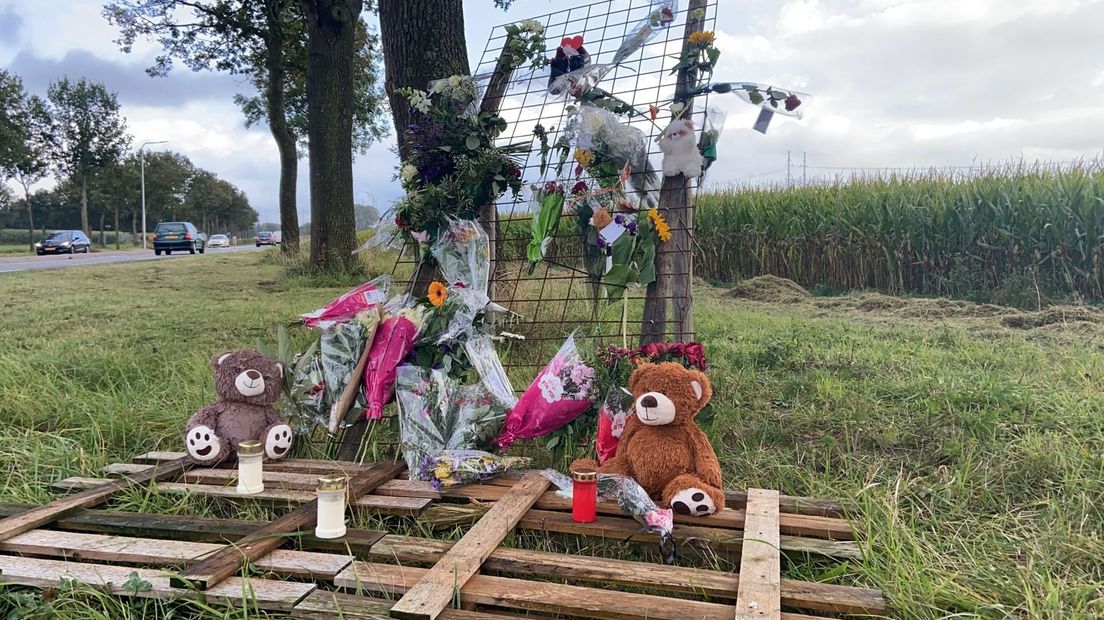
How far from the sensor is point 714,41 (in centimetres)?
257

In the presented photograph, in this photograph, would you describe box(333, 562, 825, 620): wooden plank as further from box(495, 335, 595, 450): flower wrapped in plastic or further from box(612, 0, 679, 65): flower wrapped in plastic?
box(612, 0, 679, 65): flower wrapped in plastic

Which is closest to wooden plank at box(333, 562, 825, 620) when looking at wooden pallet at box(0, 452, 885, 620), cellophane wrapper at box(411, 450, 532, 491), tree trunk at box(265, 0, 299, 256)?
wooden pallet at box(0, 452, 885, 620)

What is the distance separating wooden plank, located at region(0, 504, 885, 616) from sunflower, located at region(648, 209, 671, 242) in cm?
127

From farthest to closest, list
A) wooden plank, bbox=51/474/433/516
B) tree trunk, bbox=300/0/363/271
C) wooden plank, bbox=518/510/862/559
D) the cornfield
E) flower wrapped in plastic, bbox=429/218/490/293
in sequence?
1. tree trunk, bbox=300/0/363/271
2. the cornfield
3. flower wrapped in plastic, bbox=429/218/490/293
4. wooden plank, bbox=51/474/433/516
5. wooden plank, bbox=518/510/862/559

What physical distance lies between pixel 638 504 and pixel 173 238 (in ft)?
86.2

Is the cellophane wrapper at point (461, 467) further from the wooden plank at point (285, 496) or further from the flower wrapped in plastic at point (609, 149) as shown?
the flower wrapped in plastic at point (609, 149)

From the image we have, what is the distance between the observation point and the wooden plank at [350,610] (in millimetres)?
1335

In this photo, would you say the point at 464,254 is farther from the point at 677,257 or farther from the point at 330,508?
the point at 330,508

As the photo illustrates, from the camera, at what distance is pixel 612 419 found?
212cm

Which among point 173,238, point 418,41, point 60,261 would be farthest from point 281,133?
point 173,238

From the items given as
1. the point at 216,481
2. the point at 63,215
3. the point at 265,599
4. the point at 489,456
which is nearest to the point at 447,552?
the point at 265,599

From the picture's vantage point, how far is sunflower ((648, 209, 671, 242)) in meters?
2.51

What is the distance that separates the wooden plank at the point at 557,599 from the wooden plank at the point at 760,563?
4 cm

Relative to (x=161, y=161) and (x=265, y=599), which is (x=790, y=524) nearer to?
(x=265, y=599)
